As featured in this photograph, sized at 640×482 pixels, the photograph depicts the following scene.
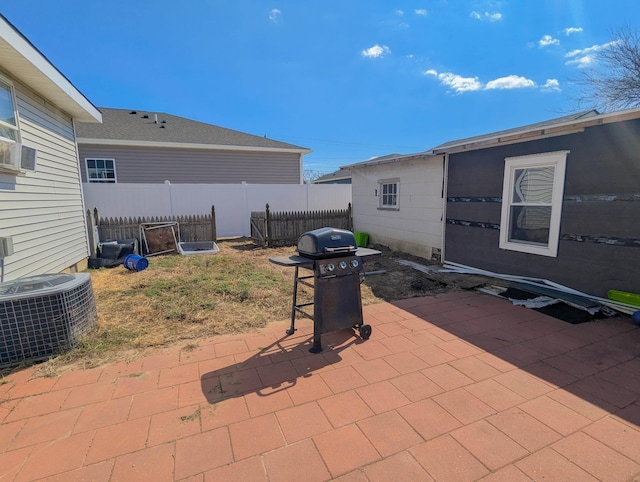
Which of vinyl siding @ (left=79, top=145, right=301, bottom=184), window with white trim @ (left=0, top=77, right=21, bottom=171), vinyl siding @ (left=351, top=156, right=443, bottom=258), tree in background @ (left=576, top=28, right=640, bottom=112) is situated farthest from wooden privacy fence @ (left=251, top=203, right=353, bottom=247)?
tree in background @ (left=576, top=28, right=640, bottom=112)

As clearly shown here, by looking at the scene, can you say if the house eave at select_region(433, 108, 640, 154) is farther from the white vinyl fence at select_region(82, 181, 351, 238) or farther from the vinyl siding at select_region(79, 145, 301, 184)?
the vinyl siding at select_region(79, 145, 301, 184)

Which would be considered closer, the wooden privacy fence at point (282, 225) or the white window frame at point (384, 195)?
the white window frame at point (384, 195)

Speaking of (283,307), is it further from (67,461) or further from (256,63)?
(256,63)

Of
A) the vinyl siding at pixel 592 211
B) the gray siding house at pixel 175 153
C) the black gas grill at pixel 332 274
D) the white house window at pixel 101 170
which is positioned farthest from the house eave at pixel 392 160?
the white house window at pixel 101 170

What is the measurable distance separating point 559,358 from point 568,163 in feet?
9.29

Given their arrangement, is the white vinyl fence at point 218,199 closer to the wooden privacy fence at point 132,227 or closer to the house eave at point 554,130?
the wooden privacy fence at point 132,227

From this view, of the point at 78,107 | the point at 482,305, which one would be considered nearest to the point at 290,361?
the point at 482,305

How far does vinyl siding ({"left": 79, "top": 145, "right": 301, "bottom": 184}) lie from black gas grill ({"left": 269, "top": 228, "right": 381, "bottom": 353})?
34.8 ft

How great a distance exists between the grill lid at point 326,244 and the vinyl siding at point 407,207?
4384 millimetres

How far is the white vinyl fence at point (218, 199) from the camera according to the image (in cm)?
909

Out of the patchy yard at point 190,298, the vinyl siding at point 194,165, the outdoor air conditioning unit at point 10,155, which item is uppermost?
the vinyl siding at point 194,165

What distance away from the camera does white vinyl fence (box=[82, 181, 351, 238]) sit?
9086 mm

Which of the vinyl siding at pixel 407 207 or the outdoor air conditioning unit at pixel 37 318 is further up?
the vinyl siding at pixel 407 207

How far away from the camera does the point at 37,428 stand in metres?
1.91
